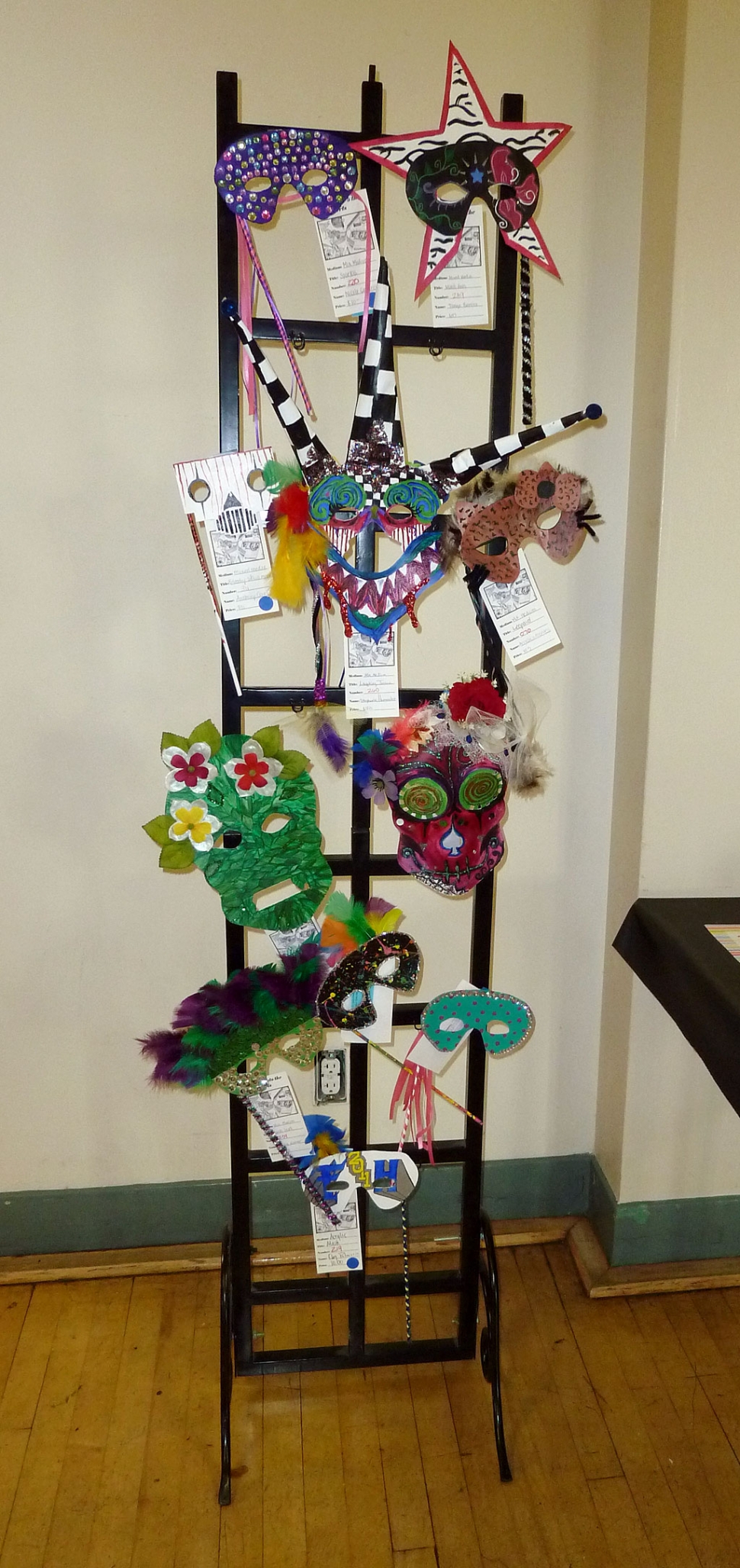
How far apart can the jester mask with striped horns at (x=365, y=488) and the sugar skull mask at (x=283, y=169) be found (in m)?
0.11

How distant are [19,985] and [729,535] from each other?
4.76ft

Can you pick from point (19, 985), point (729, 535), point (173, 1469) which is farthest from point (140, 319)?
point (173, 1469)

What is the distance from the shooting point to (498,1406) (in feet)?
5.14

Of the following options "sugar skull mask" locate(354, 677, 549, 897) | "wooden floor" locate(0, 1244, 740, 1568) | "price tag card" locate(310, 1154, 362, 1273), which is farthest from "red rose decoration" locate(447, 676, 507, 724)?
"wooden floor" locate(0, 1244, 740, 1568)

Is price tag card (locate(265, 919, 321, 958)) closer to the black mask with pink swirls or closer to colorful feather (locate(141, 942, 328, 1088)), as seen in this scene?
colorful feather (locate(141, 942, 328, 1088))

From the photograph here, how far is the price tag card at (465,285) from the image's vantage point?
1403 mm

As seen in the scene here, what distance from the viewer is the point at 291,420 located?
4.51 feet

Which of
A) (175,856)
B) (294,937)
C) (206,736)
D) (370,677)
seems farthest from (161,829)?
(370,677)

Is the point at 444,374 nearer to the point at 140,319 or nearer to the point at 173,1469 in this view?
the point at 140,319

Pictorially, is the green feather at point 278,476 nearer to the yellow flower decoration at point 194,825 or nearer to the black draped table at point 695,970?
the yellow flower decoration at point 194,825

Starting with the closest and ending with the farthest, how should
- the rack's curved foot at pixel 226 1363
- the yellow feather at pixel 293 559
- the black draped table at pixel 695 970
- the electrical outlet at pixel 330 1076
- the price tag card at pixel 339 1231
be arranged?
the black draped table at pixel 695 970 → the yellow feather at pixel 293 559 → the rack's curved foot at pixel 226 1363 → the price tag card at pixel 339 1231 → the electrical outlet at pixel 330 1076

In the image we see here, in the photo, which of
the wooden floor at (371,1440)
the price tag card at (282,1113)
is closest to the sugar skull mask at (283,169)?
the price tag card at (282,1113)

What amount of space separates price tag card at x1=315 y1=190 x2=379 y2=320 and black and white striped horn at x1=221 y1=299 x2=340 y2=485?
0.14 metres

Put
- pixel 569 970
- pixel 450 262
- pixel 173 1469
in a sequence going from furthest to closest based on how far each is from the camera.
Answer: pixel 569 970 < pixel 173 1469 < pixel 450 262
